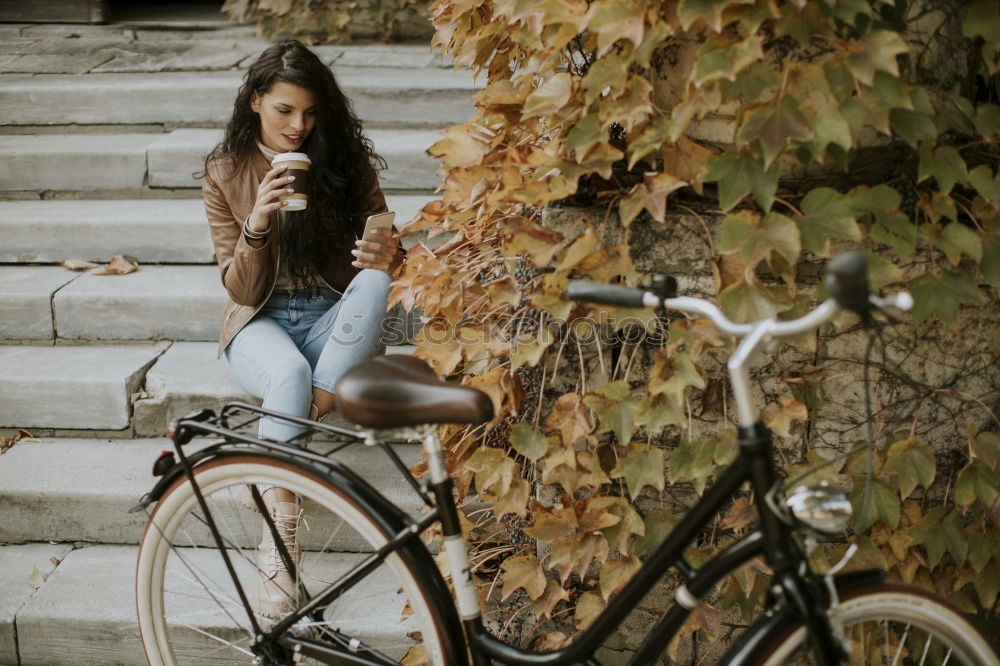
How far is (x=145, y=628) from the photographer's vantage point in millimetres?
2014

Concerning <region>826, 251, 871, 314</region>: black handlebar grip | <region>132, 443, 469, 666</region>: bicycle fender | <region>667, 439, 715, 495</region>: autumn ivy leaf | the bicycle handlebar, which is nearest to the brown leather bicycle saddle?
<region>132, 443, 469, 666</region>: bicycle fender

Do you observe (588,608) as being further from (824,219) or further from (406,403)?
(824,219)

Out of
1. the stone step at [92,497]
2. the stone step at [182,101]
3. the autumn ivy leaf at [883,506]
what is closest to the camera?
the autumn ivy leaf at [883,506]

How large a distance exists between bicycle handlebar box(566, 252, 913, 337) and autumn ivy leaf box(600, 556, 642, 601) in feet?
2.34

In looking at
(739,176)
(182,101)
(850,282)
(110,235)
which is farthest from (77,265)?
(850,282)

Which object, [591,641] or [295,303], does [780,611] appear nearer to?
[591,641]

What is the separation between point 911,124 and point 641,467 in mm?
856

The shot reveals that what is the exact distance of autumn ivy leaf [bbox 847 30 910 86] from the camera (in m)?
1.58

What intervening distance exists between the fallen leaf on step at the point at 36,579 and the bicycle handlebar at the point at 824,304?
1.92m

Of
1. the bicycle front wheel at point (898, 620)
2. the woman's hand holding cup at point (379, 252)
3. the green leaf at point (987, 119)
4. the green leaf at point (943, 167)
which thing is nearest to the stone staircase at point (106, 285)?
the woman's hand holding cup at point (379, 252)

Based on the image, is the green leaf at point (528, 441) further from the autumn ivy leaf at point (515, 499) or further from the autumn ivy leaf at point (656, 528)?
the autumn ivy leaf at point (656, 528)

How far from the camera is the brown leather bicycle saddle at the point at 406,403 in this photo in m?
1.59

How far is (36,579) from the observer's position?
8.45 feet

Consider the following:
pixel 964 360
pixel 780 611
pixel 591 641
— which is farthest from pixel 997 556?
pixel 591 641
